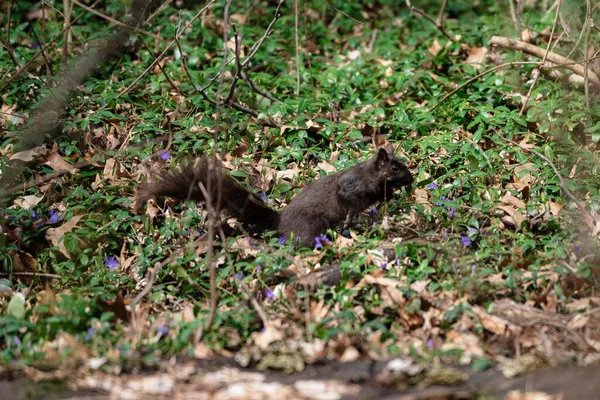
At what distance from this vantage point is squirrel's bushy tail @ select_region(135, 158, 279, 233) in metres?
5.79

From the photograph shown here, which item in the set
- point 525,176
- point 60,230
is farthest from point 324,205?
point 60,230

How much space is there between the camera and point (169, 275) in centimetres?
575

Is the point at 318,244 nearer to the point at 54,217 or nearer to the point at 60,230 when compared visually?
the point at 60,230

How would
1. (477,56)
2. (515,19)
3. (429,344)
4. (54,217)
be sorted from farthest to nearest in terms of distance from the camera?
(515,19) < (477,56) < (54,217) < (429,344)

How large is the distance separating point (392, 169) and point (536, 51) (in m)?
2.63

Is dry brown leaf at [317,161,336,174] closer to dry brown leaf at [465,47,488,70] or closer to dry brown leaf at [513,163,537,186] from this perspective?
dry brown leaf at [513,163,537,186]

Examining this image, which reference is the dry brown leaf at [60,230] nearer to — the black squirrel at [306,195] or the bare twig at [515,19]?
the black squirrel at [306,195]

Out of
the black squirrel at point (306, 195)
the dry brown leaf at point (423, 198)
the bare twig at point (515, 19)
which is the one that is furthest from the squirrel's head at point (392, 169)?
the bare twig at point (515, 19)

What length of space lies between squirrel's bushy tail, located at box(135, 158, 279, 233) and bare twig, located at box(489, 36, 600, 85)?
351cm

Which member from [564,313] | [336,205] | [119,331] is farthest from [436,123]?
[119,331]

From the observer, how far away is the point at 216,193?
581 centimetres

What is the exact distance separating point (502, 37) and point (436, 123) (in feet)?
4.72

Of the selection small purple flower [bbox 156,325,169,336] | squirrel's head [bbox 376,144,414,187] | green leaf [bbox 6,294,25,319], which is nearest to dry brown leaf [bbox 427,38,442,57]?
squirrel's head [bbox 376,144,414,187]

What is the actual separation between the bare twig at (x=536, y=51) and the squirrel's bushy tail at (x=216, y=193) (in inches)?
138
